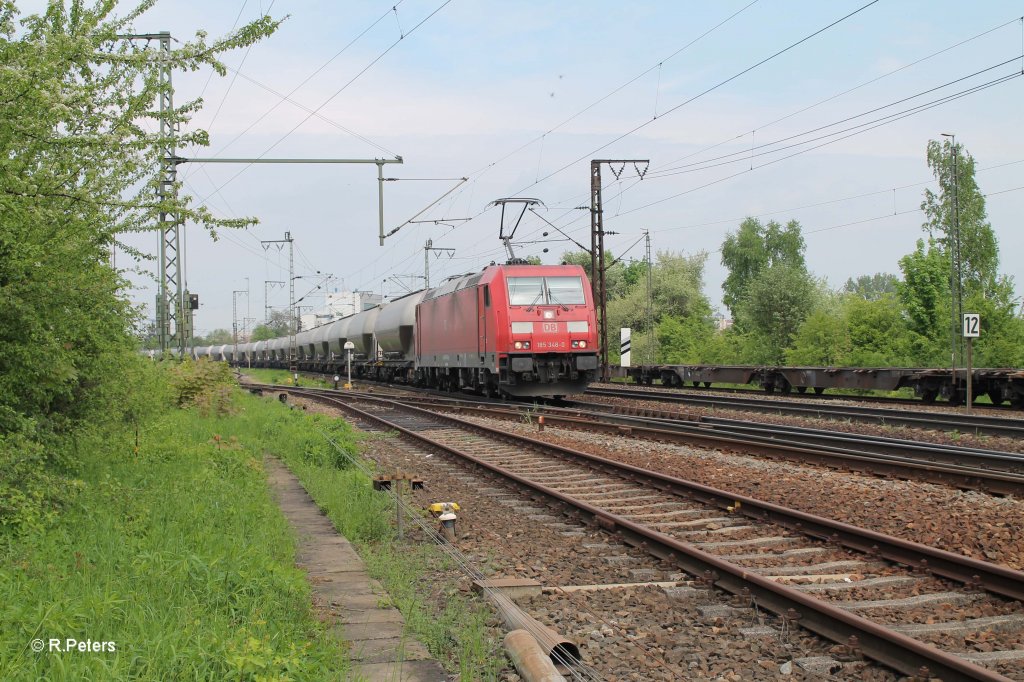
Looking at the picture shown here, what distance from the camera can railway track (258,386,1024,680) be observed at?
179 inches

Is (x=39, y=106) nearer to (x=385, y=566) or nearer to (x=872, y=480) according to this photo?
(x=385, y=566)

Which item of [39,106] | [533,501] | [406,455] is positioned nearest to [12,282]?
[39,106]

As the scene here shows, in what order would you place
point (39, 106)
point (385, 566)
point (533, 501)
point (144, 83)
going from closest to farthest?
point (39, 106) < point (385, 566) < point (144, 83) < point (533, 501)

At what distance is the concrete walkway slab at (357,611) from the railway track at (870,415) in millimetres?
11288

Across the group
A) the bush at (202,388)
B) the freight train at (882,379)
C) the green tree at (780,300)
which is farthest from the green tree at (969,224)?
the bush at (202,388)

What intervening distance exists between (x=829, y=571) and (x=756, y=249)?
8058 cm

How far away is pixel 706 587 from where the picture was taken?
588 cm

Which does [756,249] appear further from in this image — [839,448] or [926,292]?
[839,448]

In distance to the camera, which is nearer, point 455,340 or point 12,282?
point 12,282

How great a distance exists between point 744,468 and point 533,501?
3.05 metres

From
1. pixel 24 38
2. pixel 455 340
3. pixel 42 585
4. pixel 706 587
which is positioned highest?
pixel 24 38

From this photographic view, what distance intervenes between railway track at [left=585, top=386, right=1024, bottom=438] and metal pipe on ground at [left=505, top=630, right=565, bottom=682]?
40.0 ft

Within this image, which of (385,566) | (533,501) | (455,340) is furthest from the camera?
(455,340)

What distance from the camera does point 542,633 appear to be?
463 centimetres
